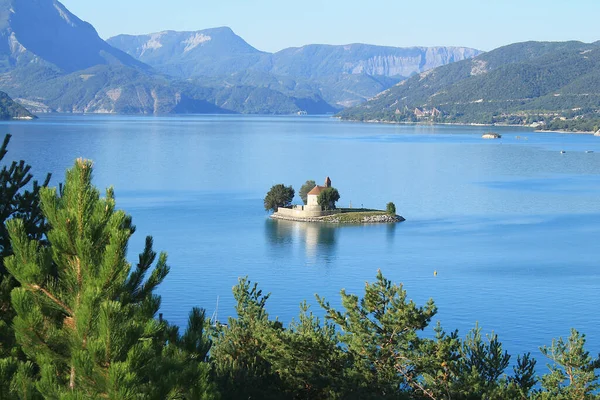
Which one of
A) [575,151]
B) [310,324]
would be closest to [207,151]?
[575,151]

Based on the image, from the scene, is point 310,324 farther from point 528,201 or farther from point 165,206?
point 528,201

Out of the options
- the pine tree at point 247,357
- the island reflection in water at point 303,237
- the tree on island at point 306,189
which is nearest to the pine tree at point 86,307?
the pine tree at point 247,357

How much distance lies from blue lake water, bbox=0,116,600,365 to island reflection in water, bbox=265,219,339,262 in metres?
0.09

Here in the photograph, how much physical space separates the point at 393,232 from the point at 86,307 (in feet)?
105

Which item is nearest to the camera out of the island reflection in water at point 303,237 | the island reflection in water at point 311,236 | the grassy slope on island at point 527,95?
the island reflection in water at point 311,236

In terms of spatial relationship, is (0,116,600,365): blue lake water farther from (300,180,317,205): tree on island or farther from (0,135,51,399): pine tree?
(0,135,51,399): pine tree

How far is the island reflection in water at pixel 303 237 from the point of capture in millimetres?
32281

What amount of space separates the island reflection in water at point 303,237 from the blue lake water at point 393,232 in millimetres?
85

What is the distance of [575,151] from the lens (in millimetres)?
89000

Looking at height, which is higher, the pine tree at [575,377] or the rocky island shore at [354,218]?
the pine tree at [575,377]

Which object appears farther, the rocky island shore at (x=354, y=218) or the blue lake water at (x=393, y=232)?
the rocky island shore at (x=354, y=218)

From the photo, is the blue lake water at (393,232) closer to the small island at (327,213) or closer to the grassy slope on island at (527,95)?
the small island at (327,213)

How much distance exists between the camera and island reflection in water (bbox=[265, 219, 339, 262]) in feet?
106

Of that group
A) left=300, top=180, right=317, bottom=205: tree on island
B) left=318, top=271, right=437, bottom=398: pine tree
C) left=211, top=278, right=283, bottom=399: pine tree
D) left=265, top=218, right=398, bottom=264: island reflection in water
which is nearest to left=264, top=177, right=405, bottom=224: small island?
left=265, top=218, right=398, bottom=264: island reflection in water
